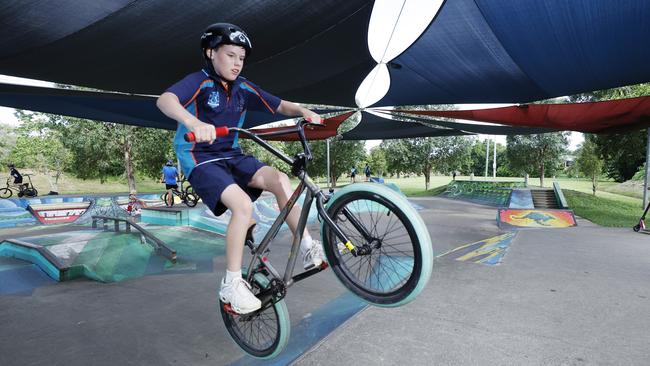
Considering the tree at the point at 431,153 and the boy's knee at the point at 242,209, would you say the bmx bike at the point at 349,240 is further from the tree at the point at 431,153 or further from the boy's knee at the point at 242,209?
the tree at the point at 431,153

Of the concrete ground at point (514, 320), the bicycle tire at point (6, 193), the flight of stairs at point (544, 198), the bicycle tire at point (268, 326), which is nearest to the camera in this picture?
the bicycle tire at point (268, 326)

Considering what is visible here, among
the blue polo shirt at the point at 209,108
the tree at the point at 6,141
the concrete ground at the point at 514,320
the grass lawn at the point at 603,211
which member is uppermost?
the tree at the point at 6,141

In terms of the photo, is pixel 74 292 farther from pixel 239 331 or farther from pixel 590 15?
pixel 590 15

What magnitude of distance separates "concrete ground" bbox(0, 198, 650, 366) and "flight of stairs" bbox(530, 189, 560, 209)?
11486 mm

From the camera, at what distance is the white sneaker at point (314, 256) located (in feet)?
7.30

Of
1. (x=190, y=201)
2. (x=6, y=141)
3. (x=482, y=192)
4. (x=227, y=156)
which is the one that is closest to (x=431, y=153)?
(x=482, y=192)

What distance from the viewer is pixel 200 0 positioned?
13.6 feet

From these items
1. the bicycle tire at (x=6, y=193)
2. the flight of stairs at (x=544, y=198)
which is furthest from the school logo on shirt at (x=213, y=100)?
the bicycle tire at (x=6, y=193)

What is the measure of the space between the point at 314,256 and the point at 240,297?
52 cm

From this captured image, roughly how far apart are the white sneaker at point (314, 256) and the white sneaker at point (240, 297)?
0.39m

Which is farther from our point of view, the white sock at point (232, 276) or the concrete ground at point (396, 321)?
the concrete ground at point (396, 321)

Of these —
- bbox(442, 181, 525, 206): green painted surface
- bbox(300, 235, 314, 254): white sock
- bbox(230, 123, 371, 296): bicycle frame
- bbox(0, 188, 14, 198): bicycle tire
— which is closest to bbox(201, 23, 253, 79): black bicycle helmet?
bbox(230, 123, 371, 296): bicycle frame

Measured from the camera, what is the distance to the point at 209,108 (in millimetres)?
2307

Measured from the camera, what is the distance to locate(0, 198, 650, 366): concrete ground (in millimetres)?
2746
